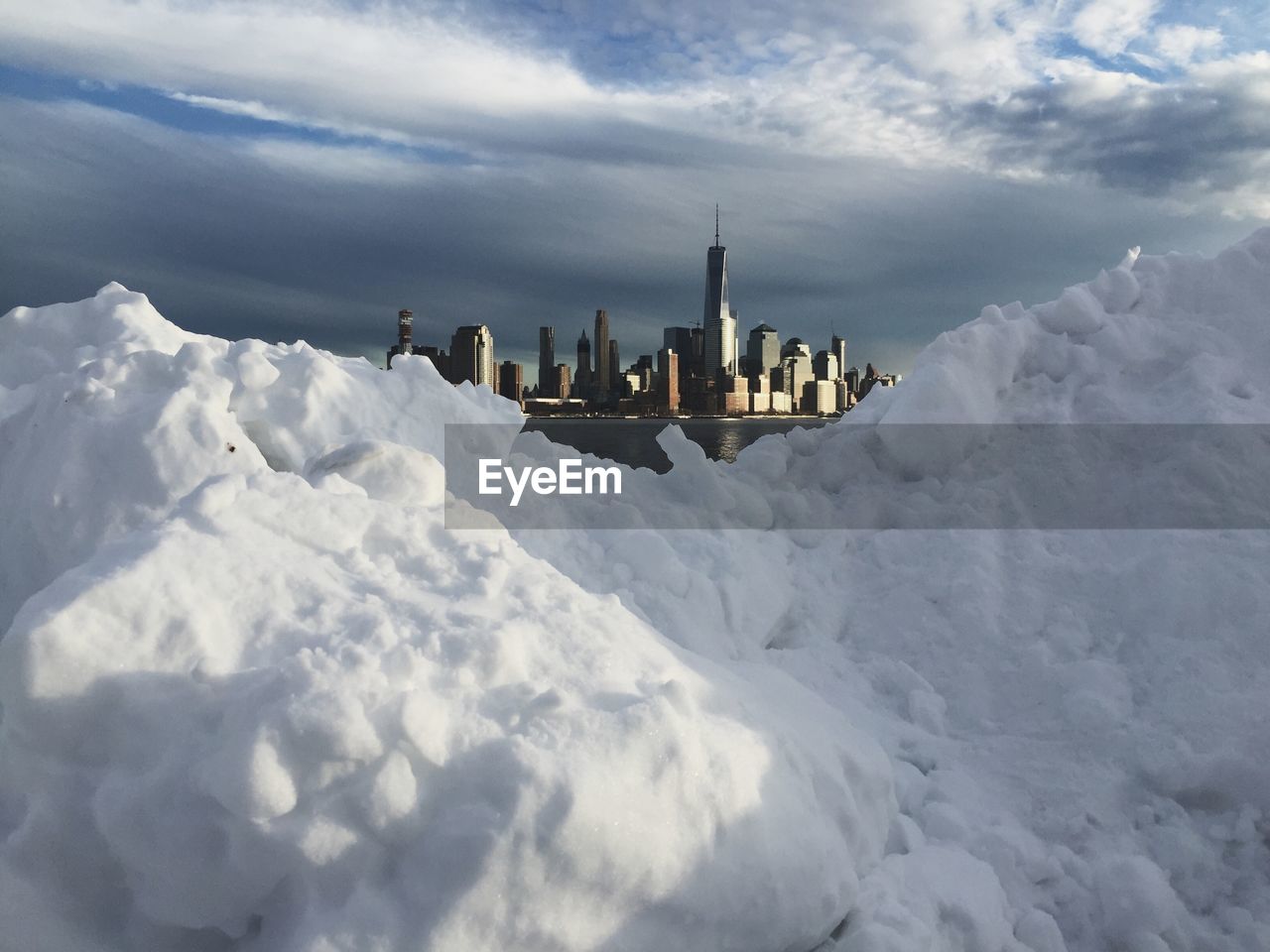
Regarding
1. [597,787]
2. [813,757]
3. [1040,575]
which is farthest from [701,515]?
[597,787]

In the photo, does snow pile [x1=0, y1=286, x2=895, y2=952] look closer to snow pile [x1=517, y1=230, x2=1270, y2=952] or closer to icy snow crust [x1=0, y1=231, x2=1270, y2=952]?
icy snow crust [x1=0, y1=231, x2=1270, y2=952]

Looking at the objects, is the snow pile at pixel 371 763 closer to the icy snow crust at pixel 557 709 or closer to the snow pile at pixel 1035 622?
the icy snow crust at pixel 557 709

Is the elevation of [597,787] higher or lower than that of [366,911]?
higher

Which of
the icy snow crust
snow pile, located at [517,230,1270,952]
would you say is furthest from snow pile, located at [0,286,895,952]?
snow pile, located at [517,230,1270,952]

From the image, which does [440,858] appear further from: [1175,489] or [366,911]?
[1175,489]

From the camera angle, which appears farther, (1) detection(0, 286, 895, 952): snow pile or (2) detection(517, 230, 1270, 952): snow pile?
(2) detection(517, 230, 1270, 952): snow pile
